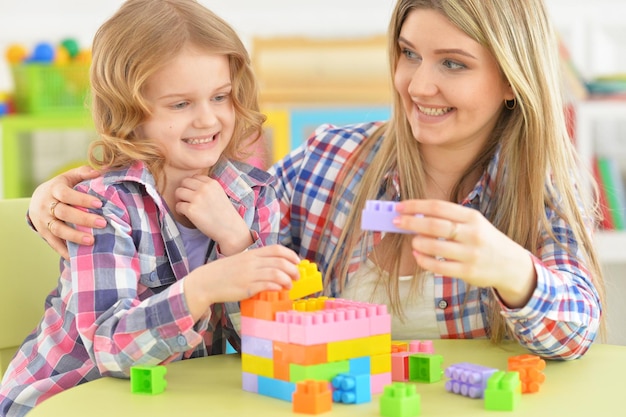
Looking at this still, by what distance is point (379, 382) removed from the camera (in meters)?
1.10

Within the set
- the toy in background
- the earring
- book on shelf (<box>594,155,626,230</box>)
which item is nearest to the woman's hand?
the earring

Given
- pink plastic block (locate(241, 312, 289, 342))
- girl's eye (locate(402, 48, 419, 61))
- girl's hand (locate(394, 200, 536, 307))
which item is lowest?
pink plastic block (locate(241, 312, 289, 342))

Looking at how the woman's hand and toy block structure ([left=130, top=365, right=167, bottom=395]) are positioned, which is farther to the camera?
the woman's hand

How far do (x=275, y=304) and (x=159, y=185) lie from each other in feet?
1.32

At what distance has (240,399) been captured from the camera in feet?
3.54

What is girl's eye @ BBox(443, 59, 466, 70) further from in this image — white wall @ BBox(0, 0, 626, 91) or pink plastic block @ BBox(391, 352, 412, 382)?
white wall @ BBox(0, 0, 626, 91)

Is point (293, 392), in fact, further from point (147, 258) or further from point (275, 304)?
point (147, 258)

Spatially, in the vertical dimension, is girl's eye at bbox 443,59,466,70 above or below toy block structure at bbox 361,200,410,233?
above

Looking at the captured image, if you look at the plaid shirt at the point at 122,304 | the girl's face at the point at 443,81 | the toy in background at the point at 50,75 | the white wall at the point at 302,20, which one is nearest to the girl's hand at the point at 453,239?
the plaid shirt at the point at 122,304

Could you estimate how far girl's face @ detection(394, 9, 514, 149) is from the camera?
1.43 meters

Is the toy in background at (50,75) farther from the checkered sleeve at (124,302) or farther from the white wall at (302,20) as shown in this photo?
the checkered sleeve at (124,302)

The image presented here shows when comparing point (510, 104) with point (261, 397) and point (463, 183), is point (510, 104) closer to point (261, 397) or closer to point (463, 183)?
point (463, 183)

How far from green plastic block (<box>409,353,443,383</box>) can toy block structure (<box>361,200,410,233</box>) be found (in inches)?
6.9

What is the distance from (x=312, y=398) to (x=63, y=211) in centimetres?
50
